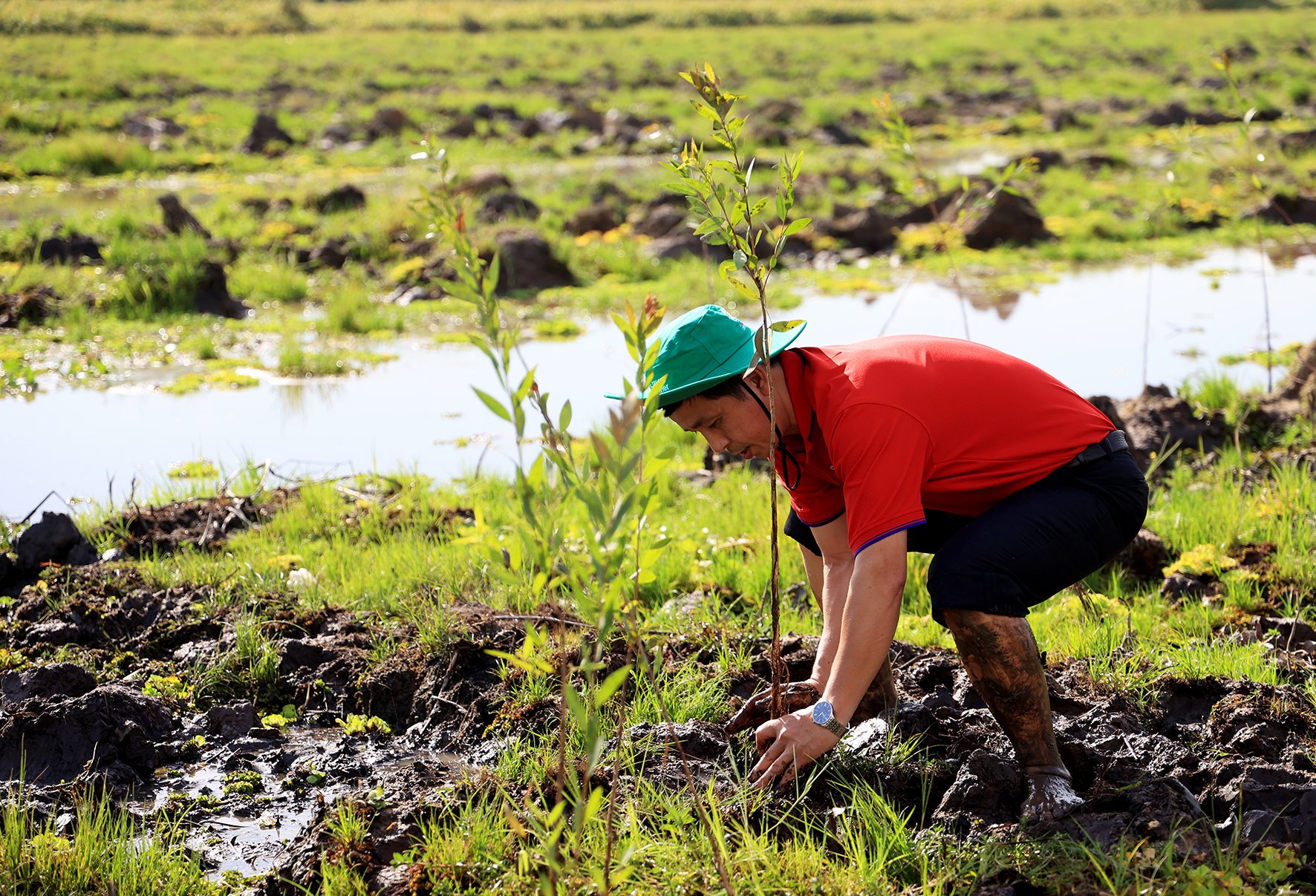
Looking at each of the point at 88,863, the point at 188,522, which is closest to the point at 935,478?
the point at 88,863

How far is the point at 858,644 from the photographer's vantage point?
2.80m

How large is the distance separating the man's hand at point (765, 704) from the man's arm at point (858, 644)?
0.50 meters

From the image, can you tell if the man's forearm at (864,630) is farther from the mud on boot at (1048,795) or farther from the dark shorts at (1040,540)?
the mud on boot at (1048,795)

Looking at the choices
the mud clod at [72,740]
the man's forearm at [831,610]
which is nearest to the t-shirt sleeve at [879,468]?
the man's forearm at [831,610]

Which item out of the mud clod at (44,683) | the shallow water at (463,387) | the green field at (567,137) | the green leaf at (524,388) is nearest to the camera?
the green leaf at (524,388)

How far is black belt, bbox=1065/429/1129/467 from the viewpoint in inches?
125

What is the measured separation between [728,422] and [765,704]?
1025mm

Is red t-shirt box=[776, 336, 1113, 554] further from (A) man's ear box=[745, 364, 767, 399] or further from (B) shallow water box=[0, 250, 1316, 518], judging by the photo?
(B) shallow water box=[0, 250, 1316, 518]

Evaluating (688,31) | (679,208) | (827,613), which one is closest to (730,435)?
(827,613)

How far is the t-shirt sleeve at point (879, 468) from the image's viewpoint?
2.76 m

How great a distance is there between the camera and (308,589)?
4.76 meters

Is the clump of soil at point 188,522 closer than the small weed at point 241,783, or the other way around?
the small weed at point 241,783

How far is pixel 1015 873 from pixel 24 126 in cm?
2365

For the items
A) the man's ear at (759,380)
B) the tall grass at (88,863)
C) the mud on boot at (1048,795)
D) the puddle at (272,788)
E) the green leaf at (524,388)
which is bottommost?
the puddle at (272,788)
